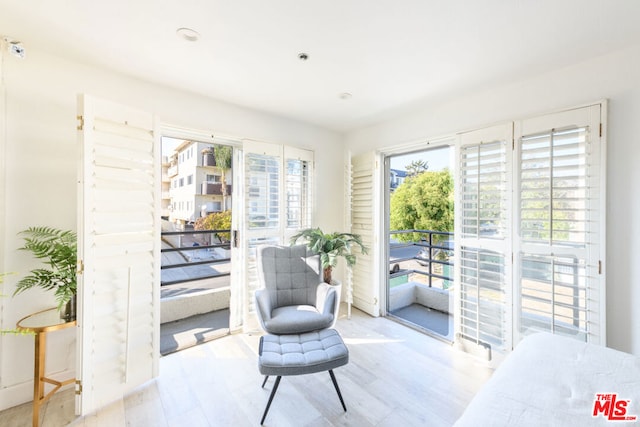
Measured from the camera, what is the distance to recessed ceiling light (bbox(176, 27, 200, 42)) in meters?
1.65

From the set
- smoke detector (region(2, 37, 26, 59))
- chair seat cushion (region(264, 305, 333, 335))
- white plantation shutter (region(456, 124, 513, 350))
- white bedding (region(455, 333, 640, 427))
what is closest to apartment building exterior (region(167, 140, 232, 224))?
smoke detector (region(2, 37, 26, 59))

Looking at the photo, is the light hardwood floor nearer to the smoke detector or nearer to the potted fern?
the potted fern

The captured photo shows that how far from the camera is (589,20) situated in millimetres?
1525

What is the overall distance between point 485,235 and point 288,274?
187cm

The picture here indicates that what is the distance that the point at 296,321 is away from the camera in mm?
2105

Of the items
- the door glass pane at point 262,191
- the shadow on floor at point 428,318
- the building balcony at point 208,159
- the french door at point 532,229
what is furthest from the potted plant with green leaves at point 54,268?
the shadow on floor at point 428,318

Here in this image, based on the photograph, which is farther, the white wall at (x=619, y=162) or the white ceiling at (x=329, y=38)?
the white wall at (x=619, y=162)

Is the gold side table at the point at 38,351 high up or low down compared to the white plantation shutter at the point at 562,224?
down

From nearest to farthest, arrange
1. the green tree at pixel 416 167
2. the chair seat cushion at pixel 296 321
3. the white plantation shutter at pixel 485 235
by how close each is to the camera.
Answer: the chair seat cushion at pixel 296 321 → the white plantation shutter at pixel 485 235 → the green tree at pixel 416 167

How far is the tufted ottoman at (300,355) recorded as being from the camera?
1664 mm

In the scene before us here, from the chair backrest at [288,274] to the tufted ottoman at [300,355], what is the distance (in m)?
0.58

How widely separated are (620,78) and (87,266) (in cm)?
377

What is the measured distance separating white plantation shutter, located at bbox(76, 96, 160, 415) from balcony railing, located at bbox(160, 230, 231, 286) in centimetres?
175

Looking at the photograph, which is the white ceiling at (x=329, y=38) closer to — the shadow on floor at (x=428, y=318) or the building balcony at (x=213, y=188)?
the building balcony at (x=213, y=188)
